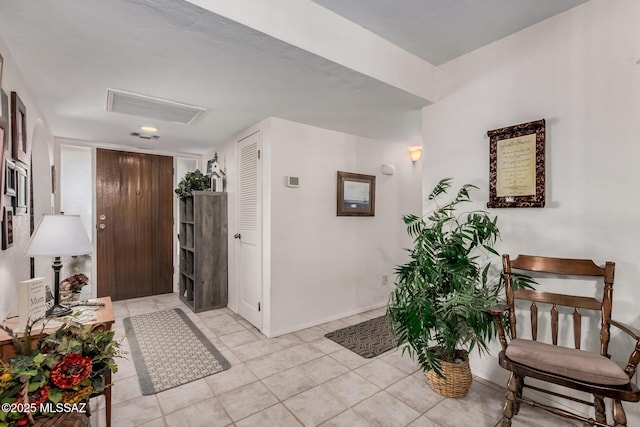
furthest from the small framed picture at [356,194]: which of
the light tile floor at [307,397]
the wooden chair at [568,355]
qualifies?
the wooden chair at [568,355]

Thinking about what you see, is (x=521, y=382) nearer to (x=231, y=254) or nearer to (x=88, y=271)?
(x=231, y=254)

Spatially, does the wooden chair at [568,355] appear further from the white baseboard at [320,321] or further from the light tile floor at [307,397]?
the white baseboard at [320,321]

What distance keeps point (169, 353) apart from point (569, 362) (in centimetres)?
279

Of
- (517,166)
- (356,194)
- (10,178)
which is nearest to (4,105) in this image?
(10,178)

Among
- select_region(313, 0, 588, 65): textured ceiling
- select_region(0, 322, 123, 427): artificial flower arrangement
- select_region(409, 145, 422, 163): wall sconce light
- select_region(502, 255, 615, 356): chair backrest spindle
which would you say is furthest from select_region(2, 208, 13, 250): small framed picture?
select_region(409, 145, 422, 163): wall sconce light

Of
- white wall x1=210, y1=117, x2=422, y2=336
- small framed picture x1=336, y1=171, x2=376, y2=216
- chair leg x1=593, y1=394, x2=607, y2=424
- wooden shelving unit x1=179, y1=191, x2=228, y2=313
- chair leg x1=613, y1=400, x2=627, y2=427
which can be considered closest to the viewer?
chair leg x1=613, y1=400, x2=627, y2=427

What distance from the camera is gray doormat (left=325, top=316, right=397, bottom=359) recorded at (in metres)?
2.68

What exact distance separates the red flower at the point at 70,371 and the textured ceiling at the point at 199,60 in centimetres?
150

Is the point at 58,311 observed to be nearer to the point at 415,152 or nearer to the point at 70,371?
the point at 70,371

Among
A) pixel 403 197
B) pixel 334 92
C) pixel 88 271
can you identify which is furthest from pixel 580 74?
pixel 88 271

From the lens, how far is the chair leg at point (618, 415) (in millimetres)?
1272

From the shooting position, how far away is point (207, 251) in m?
3.75

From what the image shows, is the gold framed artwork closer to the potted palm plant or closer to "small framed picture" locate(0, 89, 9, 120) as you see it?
the potted palm plant

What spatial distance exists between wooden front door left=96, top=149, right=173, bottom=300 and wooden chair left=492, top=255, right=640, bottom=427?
4.39 metres
